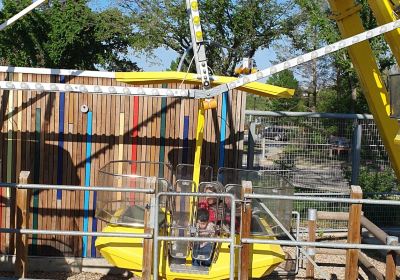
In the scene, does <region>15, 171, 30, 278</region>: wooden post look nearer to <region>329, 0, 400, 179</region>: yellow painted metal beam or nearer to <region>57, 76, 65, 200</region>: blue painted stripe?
<region>57, 76, 65, 200</region>: blue painted stripe

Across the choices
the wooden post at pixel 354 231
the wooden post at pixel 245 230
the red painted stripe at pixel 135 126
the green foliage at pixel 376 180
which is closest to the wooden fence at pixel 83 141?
the red painted stripe at pixel 135 126

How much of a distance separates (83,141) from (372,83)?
4142 mm

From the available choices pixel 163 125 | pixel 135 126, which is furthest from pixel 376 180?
pixel 135 126

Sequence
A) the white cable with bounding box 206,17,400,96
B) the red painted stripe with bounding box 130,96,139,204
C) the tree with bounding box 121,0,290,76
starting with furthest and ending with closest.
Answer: the tree with bounding box 121,0,290,76, the red painted stripe with bounding box 130,96,139,204, the white cable with bounding box 206,17,400,96

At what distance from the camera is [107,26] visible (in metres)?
28.1

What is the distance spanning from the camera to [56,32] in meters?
27.8

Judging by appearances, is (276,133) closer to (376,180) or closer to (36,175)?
(376,180)

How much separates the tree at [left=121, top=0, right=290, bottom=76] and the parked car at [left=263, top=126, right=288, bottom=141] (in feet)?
47.9

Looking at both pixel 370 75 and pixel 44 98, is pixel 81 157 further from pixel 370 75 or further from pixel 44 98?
pixel 370 75

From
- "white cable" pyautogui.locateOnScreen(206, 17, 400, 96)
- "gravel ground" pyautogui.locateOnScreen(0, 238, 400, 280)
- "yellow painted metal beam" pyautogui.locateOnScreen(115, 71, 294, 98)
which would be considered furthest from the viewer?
"gravel ground" pyautogui.locateOnScreen(0, 238, 400, 280)

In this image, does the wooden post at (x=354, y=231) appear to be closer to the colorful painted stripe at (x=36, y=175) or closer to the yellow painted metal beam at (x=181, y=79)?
the yellow painted metal beam at (x=181, y=79)

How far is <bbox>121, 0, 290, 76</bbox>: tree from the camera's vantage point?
2541 cm

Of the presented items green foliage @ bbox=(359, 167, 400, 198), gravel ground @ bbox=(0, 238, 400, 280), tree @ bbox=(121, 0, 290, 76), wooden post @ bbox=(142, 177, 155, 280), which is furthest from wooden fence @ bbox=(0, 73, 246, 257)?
tree @ bbox=(121, 0, 290, 76)

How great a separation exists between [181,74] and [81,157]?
8.65 ft
